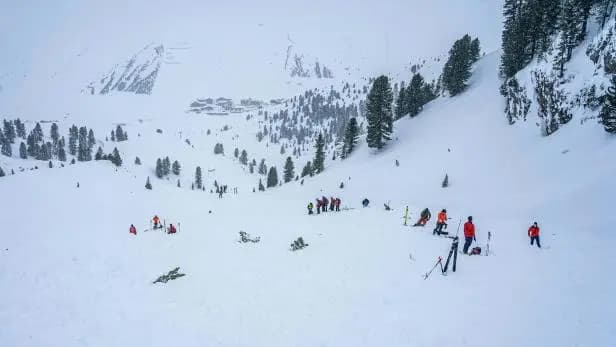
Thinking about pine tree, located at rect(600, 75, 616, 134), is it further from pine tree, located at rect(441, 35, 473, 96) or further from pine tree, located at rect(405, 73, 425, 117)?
pine tree, located at rect(405, 73, 425, 117)

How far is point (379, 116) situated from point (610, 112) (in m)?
40.0

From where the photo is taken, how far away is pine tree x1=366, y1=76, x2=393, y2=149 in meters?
62.4

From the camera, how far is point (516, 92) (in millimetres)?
44188

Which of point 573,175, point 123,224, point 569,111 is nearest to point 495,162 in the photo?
point 569,111

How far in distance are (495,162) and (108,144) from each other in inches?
6749

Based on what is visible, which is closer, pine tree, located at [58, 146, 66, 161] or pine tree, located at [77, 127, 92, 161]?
pine tree, located at [77, 127, 92, 161]

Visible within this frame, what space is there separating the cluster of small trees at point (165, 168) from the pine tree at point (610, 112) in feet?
414

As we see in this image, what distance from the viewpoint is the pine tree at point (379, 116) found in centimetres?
6241

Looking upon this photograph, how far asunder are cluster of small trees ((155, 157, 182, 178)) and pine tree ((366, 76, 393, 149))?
9115cm

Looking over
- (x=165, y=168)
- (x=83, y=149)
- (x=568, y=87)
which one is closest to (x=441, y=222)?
(x=568, y=87)

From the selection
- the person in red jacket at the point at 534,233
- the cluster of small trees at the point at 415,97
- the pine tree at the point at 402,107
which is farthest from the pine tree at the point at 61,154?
the person in red jacket at the point at 534,233

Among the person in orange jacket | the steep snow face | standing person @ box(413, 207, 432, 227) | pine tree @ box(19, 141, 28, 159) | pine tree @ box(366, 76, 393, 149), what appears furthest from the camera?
pine tree @ box(19, 141, 28, 159)

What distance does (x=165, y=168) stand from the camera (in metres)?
128

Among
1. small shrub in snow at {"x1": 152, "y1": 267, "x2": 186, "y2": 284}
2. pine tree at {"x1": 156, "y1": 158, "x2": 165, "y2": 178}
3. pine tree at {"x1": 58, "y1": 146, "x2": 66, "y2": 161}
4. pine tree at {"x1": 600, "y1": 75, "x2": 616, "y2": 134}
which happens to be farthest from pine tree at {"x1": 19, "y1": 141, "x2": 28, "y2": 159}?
pine tree at {"x1": 600, "y1": 75, "x2": 616, "y2": 134}
